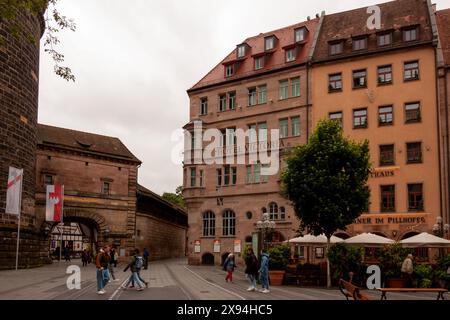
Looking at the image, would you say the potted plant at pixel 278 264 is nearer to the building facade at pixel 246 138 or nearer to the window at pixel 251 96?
the building facade at pixel 246 138


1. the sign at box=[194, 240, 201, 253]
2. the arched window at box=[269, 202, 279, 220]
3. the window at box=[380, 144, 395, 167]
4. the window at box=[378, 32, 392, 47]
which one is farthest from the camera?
the sign at box=[194, 240, 201, 253]

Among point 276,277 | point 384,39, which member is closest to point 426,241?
point 276,277

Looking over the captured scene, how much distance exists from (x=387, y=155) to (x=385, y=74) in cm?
586

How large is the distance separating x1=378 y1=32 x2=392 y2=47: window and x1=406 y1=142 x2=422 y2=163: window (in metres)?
7.73

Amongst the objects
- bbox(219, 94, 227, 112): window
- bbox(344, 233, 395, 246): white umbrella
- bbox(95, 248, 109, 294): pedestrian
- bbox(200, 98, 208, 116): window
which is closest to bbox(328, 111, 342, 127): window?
bbox(219, 94, 227, 112): window

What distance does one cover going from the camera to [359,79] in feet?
140

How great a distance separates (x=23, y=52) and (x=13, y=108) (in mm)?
3885

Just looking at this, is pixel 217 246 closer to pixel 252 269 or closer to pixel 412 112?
pixel 412 112

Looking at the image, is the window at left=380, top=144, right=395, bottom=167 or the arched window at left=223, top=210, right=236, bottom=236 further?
the arched window at left=223, top=210, right=236, bottom=236

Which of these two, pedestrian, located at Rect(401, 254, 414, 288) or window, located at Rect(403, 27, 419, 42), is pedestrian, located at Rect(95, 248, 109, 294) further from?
window, located at Rect(403, 27, 419, 42)

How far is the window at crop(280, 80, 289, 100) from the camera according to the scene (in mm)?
46469

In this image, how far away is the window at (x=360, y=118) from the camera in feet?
138
